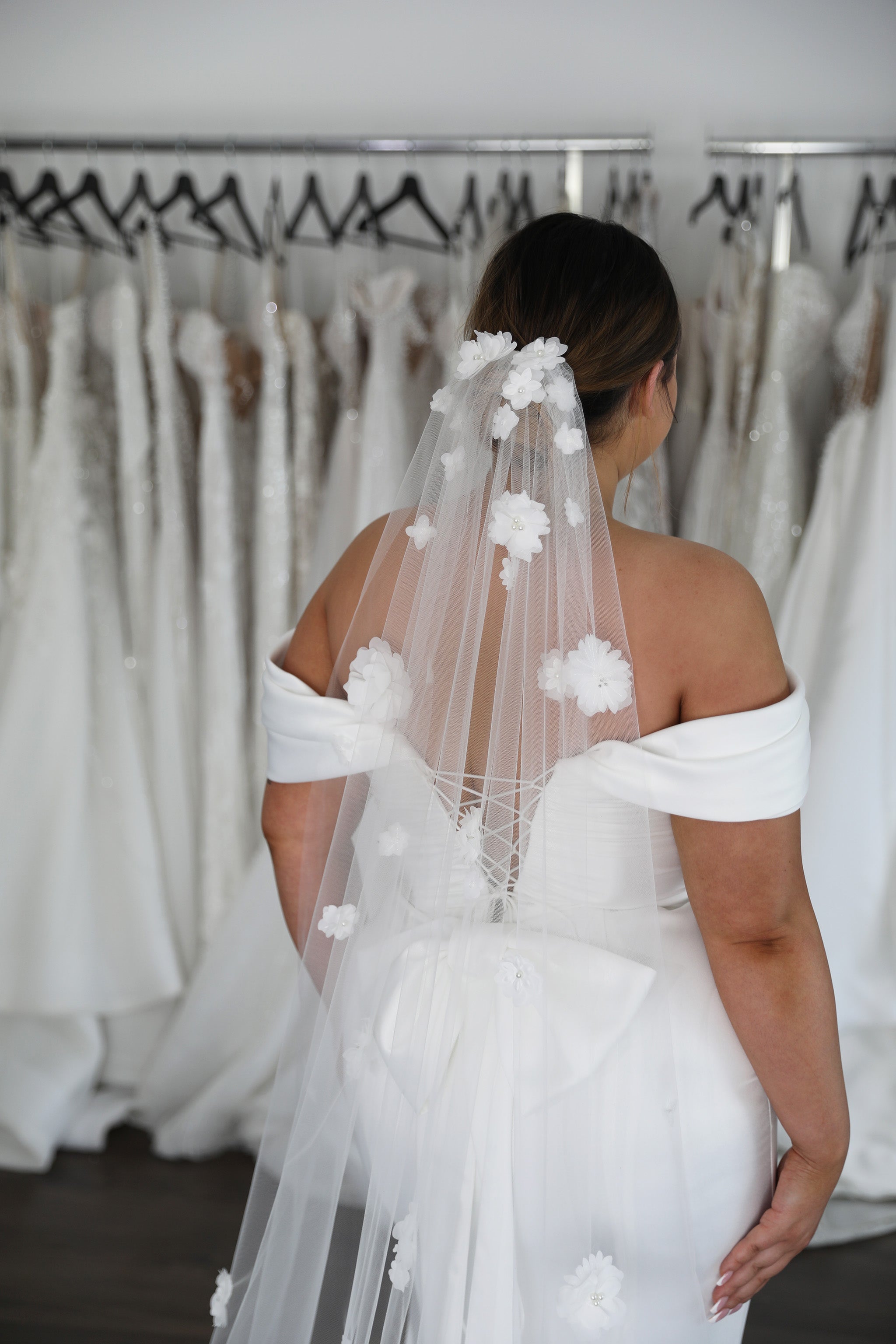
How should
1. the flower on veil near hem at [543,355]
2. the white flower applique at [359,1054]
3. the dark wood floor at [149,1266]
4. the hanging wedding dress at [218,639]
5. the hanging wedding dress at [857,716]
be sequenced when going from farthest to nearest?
the hanging wedding dress at [218,639] < the hanging wedding dress at [857,716] < the dark wood floor at [149,1266] < the white flower applique at [359,1054] < the flower on veil near hem at [543,355]

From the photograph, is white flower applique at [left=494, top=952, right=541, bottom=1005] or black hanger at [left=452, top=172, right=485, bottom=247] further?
black hanger at [left=452, top=172, right=485, bottom=247]

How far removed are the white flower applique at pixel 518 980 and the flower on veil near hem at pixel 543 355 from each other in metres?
0.57

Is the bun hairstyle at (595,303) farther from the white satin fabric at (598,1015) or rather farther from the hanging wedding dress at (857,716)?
the hanging wedding dress at (857,716)

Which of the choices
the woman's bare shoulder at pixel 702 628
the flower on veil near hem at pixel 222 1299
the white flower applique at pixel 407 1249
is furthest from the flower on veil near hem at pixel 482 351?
the flower on veil near hem at pixel 222 1299

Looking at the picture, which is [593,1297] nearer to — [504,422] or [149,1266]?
[504,422]

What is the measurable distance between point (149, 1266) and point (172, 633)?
127 cm

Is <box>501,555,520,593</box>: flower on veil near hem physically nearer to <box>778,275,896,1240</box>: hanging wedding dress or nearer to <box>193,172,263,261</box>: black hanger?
<box>778,275,896,1240</box>: hanging wedding dress

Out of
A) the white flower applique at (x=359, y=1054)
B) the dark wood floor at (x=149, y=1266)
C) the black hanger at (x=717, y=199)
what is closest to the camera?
the white flower applique at (x=359, y=1054)

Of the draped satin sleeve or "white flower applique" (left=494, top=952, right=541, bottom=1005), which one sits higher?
the draped satin sleeve

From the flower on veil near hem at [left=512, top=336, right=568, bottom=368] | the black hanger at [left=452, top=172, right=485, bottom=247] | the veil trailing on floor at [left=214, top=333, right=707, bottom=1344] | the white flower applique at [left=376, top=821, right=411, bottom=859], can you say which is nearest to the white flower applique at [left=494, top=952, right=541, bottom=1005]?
the veil trailing on floor at [left=214, top=333, right=707, bottom=1344]

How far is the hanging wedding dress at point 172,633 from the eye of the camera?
2131mm

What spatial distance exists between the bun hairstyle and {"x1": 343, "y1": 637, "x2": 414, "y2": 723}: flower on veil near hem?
12.7 inches

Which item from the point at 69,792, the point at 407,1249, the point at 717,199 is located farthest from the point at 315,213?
the point at 407,1249

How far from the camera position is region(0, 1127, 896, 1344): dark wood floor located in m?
1.66
